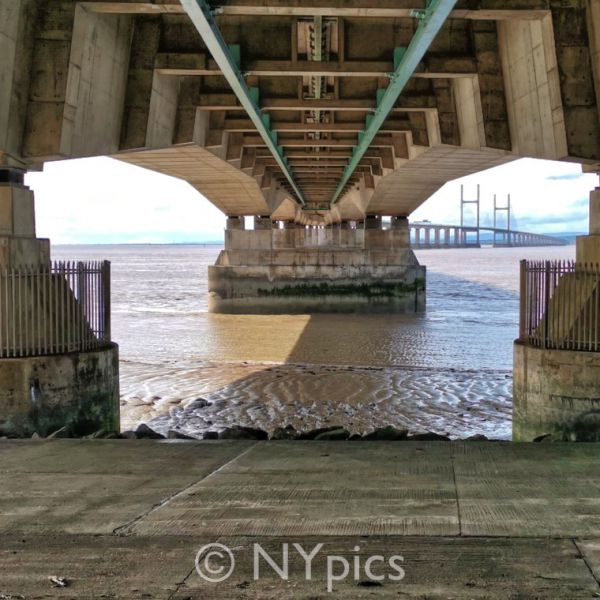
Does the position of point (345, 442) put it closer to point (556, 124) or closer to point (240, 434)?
point (240, 434)

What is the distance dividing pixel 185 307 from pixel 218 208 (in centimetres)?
639

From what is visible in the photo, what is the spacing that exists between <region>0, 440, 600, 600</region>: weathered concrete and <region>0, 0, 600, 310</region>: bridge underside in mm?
4746

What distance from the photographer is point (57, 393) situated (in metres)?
9.61

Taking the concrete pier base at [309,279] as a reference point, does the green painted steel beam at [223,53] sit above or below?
above

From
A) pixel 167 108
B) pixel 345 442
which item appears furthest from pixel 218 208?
pixel 345 442

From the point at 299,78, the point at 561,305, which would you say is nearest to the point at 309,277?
the point at 299,78

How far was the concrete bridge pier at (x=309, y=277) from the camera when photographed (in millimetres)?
37781

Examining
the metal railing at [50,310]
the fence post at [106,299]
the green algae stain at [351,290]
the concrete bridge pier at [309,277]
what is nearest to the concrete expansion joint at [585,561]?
the metal railing at [50,310]

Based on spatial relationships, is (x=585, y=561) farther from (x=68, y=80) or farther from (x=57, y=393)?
(x=68, y=80)

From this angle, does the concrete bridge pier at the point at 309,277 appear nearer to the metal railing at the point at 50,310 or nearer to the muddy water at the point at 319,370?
the muddy water at the point at 319,370

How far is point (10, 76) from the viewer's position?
9398 mm

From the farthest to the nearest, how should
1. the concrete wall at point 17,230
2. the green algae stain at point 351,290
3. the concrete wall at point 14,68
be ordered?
the green algae stain at point 351,290, the concrete wall at point 17,230, the concrete wall at point 14,68

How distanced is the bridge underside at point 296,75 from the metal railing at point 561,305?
1.78 metres

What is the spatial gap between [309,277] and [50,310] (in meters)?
28.9
